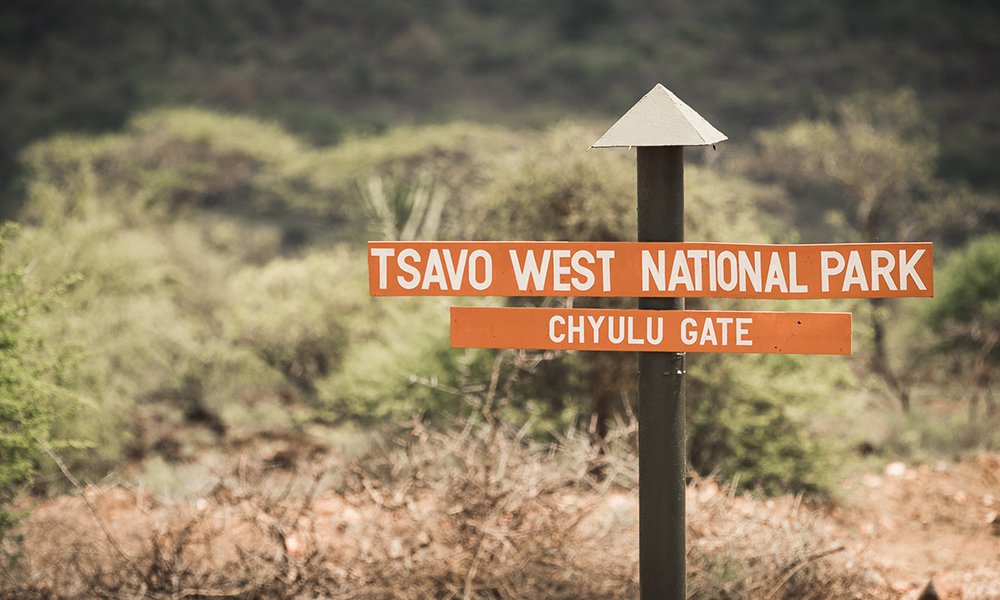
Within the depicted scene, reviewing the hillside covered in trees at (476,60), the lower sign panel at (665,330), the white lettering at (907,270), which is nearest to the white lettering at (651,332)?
the lower sign panel at (665,330)

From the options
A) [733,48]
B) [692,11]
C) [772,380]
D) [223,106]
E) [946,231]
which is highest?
[692,11]

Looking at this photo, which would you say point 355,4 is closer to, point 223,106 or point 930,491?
point 223,106

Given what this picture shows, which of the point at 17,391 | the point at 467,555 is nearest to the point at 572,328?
the point at 467,555

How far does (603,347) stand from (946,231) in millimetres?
38149

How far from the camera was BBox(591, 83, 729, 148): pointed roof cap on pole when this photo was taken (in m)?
2.64

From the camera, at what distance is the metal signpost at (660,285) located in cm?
267

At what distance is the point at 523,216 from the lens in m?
7.29

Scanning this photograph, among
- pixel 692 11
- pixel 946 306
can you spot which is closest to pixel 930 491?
pixel 946 306

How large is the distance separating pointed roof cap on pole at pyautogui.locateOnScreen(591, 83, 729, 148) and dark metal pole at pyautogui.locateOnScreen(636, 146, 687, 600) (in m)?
0.09

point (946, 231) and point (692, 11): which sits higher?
point (692, 11)

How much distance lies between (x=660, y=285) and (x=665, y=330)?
6.3 inches

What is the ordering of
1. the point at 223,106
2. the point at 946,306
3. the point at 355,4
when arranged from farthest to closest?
the point at 355,4 → the point at 223,106 → the point at 946,306

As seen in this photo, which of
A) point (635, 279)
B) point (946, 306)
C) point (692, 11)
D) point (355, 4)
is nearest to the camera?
point (635, 279)

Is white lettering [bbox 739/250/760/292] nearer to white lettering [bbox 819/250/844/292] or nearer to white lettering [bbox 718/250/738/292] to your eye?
white lettering [bbox 718/250/738/292]
